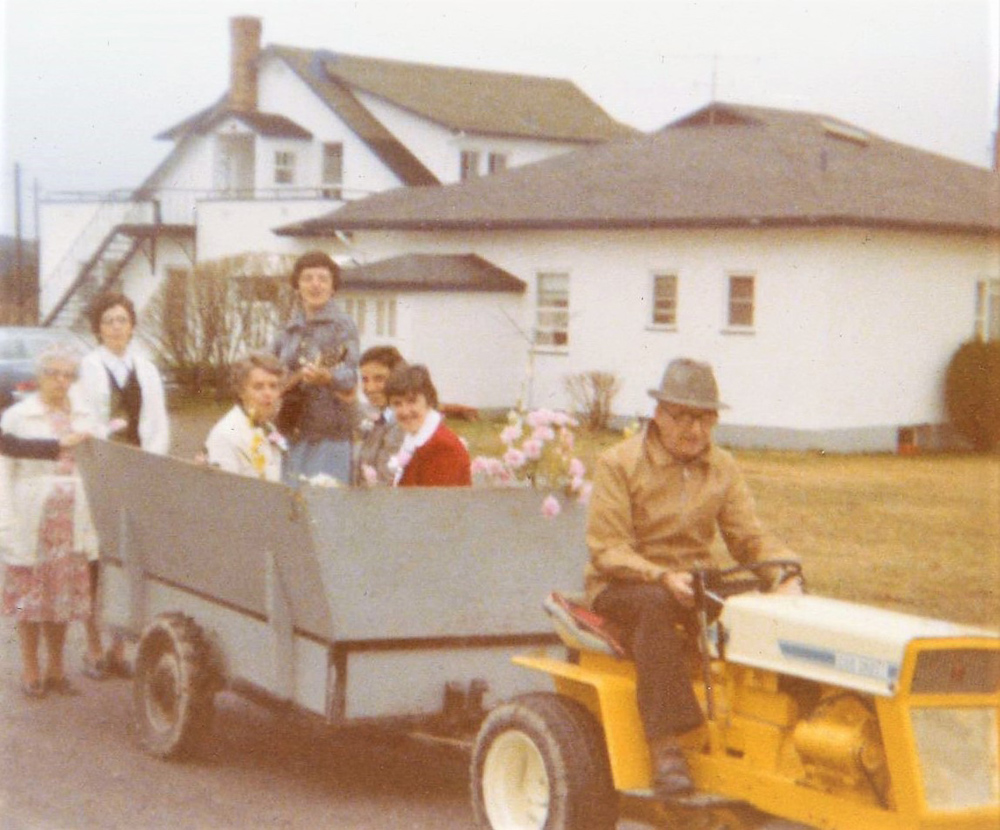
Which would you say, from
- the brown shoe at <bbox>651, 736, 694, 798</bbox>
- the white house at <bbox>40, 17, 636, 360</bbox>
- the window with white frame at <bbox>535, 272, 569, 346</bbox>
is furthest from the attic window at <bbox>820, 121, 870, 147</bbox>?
the brown shoe at <bbox>651, 736, 694, 798</bbox>

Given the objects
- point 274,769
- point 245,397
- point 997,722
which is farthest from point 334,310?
point 997,722

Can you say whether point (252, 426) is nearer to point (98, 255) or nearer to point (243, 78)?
point (243, 78)

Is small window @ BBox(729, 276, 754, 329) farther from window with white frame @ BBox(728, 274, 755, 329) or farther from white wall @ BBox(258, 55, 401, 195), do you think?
white wall @ BBox(258, 55, 401, 195)

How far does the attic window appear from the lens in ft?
83.3

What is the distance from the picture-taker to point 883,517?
1728 centimetres

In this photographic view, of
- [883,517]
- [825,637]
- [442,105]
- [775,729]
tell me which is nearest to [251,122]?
[442,105]

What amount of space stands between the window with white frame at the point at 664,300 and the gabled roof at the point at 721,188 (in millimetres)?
1106

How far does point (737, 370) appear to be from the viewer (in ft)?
90.1

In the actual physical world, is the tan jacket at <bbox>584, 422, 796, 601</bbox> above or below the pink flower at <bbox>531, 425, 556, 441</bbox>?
below

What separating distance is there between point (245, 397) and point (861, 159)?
67.0 feet

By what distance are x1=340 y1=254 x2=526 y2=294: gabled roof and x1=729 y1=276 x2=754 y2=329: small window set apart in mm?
4266

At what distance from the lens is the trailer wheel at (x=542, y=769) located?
5.82 metres

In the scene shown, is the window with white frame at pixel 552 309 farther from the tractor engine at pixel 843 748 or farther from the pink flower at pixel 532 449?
the tractor engine at pixel 843 748

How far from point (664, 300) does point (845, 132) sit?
4678 millimetres
